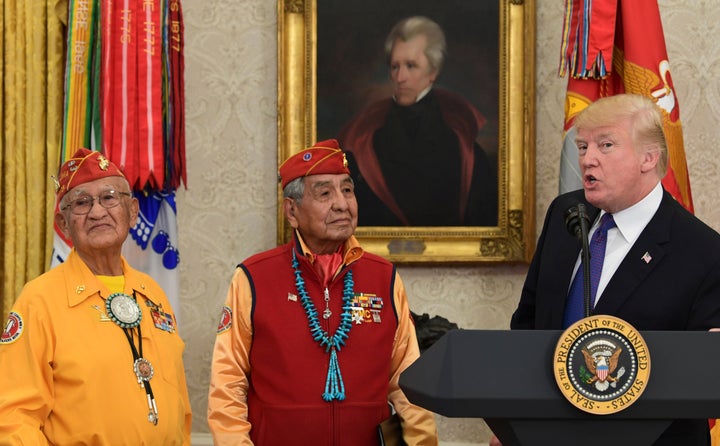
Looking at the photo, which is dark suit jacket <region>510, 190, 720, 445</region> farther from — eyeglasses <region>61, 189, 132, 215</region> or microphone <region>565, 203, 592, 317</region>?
eyeglasses <region>61, 189, 132, 215</region>

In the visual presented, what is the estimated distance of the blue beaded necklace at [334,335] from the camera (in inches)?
120

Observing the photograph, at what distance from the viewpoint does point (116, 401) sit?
272 centimetres

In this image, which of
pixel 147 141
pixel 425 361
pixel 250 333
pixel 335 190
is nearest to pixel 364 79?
pixel 147 141

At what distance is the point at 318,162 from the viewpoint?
3256 mm

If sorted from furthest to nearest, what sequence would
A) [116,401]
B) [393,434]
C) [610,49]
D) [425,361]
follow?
[610,49]
[393,434]
[116,401]
[425,361]

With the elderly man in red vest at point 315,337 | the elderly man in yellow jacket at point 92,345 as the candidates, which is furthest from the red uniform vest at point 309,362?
the elderly man in yellow jacket at point 92,345

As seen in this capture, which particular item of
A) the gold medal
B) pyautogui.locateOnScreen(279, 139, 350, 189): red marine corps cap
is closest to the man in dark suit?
pyautogui.locateOnScreen(279, 139, 350, 189): red marine corps cap

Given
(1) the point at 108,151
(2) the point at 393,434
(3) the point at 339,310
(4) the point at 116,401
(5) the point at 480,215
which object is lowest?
(2) the point at 393,434

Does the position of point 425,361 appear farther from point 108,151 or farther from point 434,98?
point 434,98

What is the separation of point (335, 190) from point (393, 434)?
2.91 feet

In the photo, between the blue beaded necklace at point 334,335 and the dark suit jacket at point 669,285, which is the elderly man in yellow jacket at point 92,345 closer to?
the blue beaded necklace at point 334,335

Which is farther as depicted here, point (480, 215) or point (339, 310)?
point (480, 215)

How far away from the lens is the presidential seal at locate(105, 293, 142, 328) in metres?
2.86

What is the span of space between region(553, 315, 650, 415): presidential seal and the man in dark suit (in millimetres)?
689
